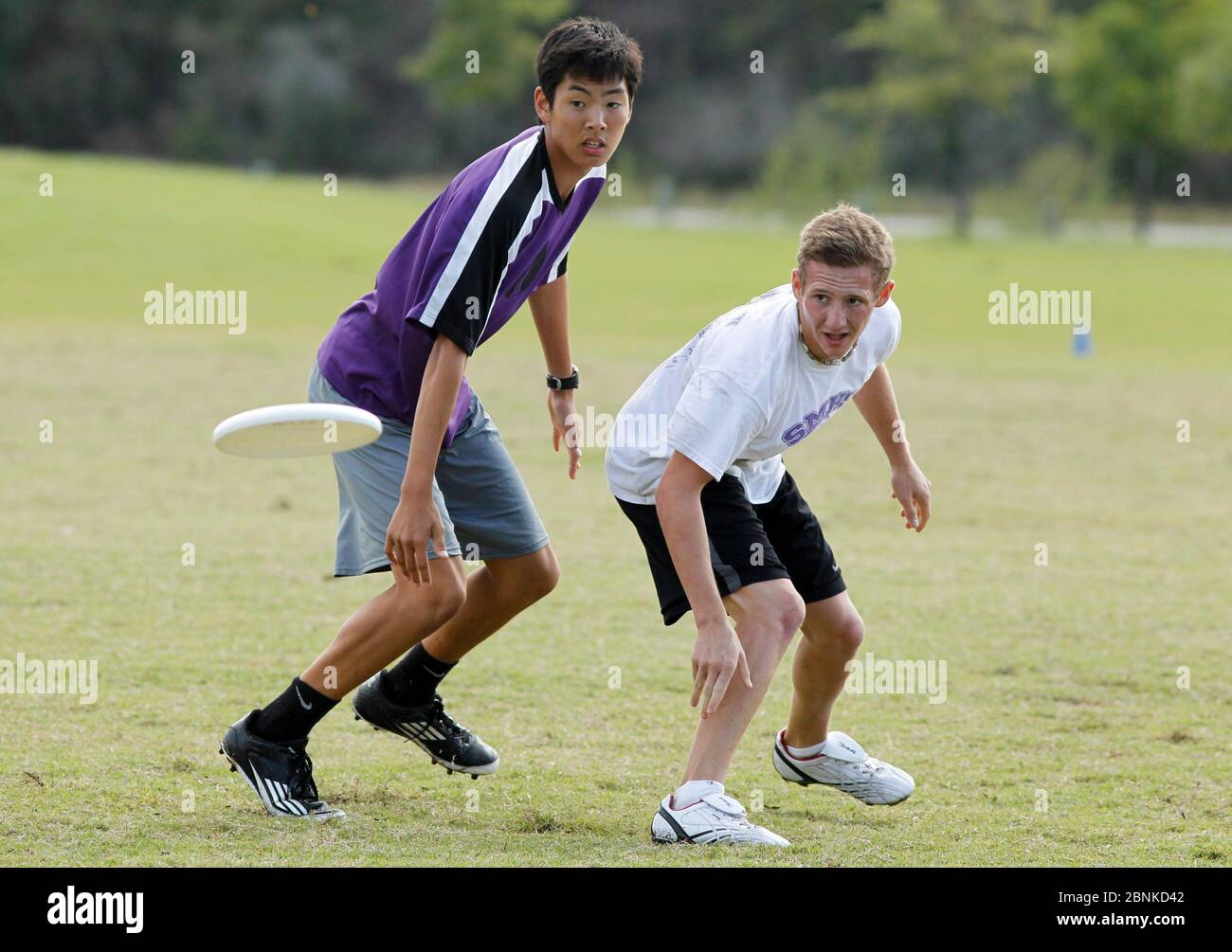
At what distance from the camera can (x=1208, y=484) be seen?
10477 millimetres

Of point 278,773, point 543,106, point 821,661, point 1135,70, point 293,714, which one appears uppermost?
point 1135,70

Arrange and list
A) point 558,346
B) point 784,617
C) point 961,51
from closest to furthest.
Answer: point 784,617 → point 558,346 → point 961,51

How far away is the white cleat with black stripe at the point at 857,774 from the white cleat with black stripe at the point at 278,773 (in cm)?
139

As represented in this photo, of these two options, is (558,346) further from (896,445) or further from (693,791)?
(693,791)

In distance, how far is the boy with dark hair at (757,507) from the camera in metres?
4.04

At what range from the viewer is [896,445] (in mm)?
4902

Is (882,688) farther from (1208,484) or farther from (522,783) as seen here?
(1208,484)

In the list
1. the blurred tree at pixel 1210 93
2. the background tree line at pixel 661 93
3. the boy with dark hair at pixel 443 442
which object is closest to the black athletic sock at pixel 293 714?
the boy with dark hair at pixel 443 442

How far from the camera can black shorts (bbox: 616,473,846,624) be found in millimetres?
4297

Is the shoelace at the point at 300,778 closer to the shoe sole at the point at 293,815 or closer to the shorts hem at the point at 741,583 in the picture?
the shoe sole at the point at 293,815

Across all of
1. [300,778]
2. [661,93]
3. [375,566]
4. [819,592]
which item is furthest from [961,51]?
[300,778]

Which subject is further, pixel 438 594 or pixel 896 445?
pixel 896 445

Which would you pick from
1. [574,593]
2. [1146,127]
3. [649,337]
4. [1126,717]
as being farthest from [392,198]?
[1126,717]

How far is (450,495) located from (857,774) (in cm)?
143
